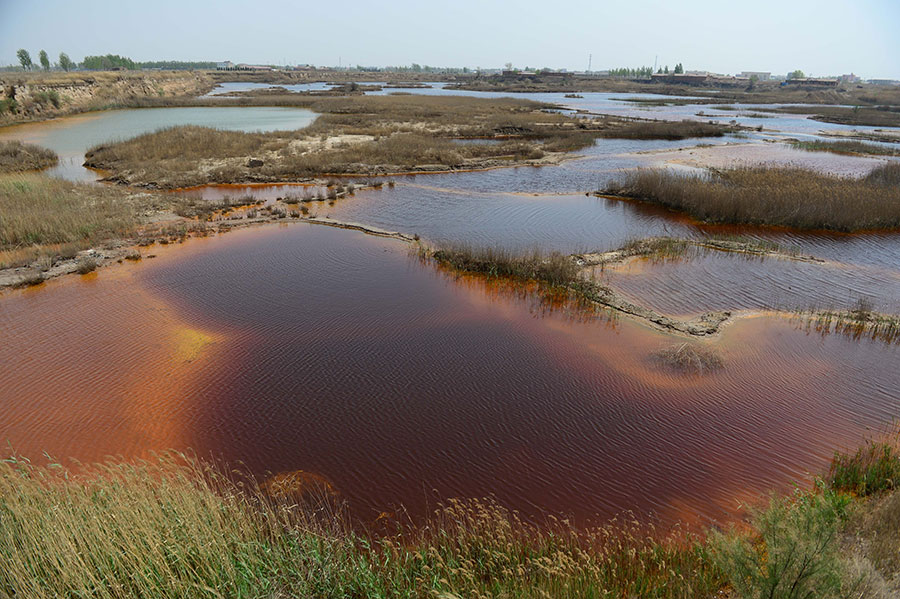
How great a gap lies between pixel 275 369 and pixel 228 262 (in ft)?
24.4

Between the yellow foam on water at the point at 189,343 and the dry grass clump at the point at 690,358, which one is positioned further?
the yellow foam on water at the point at 189,343

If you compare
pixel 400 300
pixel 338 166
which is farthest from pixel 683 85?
pixel 400 300

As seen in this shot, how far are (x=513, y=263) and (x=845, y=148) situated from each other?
38.1m

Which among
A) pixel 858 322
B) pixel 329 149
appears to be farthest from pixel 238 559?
pixel 329 149

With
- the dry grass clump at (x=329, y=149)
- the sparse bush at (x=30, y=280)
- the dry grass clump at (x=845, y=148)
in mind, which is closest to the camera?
the sparse bush at (x=30, y=280)

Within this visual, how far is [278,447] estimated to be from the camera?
7.78m

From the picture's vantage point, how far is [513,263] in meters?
14.8

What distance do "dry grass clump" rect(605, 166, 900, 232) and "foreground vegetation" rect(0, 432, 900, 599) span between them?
56.7 ft

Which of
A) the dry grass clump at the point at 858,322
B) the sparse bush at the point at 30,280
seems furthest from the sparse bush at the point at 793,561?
the sparse bush at the point at 30,280

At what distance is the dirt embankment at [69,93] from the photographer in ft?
156

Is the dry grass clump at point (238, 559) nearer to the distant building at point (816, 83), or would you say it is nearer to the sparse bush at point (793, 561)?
→ the sparse bush at point (793, 561)

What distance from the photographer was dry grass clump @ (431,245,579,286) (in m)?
14.1

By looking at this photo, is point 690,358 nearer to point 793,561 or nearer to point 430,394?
point 430,394

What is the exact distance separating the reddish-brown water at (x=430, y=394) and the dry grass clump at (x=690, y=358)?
0.29 meters
